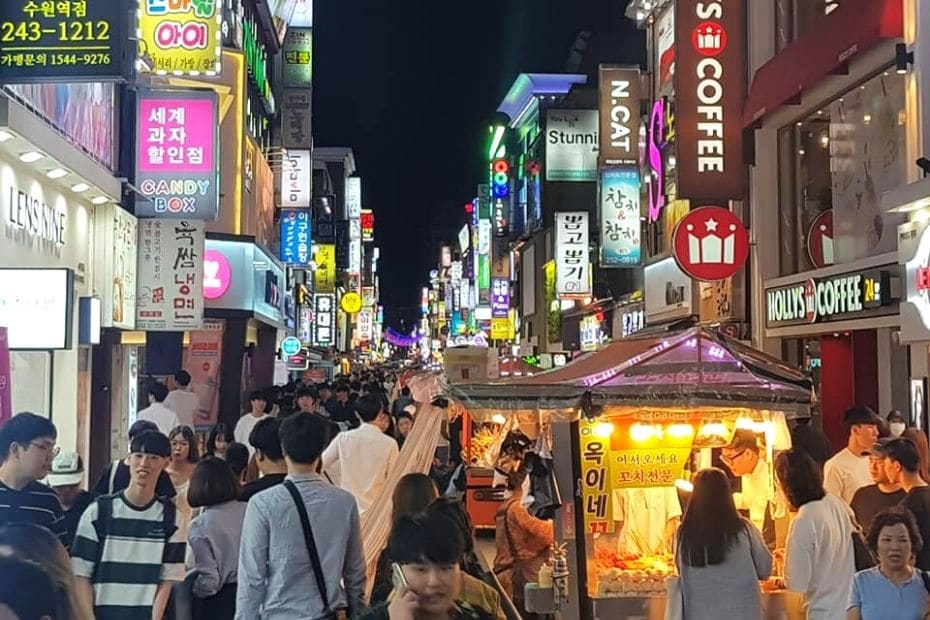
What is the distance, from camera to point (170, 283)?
57.7 feet

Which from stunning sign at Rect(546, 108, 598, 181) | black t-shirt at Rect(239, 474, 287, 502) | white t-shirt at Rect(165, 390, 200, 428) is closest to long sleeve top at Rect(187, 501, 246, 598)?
black t-shirt at Rect(239, 474, 287, 502)

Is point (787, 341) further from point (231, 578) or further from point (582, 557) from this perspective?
point (231, 578)

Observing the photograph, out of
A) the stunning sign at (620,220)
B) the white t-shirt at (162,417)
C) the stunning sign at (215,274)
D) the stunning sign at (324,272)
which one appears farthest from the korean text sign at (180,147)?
the stunning sign at (324,272)

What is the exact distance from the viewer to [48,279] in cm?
1079

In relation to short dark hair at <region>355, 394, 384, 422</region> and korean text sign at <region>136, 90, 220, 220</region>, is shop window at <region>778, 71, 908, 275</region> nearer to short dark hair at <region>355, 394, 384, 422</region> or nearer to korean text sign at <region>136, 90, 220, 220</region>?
short dark hair at <region>355, 394, 384, 422</region>

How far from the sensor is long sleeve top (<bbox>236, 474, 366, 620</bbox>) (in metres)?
5.41

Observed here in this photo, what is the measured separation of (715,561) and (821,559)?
752 millimetres

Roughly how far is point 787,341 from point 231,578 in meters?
14.4

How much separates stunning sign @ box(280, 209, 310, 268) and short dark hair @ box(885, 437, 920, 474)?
31.5 metres

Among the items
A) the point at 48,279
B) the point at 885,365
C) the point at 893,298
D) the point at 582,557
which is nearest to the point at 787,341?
the point at 885,365

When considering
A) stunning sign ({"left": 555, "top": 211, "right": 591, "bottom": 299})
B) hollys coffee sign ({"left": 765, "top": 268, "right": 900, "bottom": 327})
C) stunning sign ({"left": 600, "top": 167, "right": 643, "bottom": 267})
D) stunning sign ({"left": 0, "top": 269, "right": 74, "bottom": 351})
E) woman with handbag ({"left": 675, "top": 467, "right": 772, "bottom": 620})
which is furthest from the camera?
stunning sign ({"left": 555, "top": 211, "right": 591, "bottom": 299})

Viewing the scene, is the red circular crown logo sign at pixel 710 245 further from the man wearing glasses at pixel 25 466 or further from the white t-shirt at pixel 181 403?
the man wearing glasses at pixel 25 466

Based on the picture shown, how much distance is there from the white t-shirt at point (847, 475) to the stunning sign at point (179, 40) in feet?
35.5

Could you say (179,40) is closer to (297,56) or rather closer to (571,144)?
(297,56)
